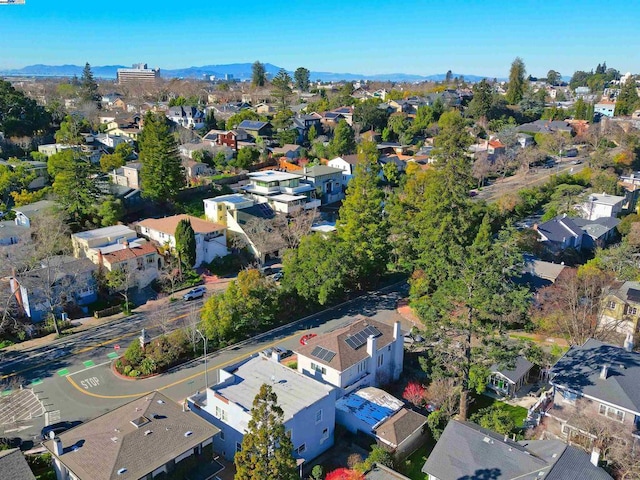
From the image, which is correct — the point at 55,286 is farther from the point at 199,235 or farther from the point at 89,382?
the point at 199,235

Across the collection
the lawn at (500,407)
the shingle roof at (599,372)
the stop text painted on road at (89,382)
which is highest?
the shingle roof at (599,372)

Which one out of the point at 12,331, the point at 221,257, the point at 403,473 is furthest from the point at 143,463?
the point at 221,257

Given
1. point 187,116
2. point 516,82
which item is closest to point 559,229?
point 187,116

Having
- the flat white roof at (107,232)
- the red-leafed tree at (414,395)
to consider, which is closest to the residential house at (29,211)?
the flat white roof at (107,232)

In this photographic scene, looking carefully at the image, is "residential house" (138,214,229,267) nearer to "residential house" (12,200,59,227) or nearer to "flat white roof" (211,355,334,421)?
"residential house" (12,200,59,227)

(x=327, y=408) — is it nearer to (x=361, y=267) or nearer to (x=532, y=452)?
(x=532, y=452)

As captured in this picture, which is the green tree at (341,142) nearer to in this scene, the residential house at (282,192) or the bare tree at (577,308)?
the residential house at (282,192)
